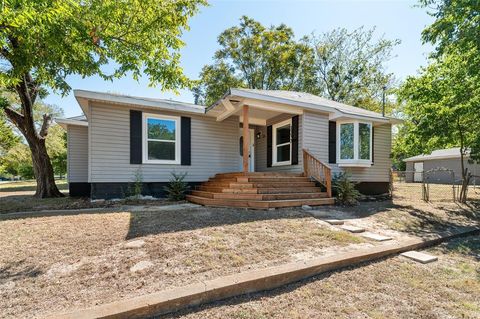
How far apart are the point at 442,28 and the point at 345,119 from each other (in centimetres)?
346

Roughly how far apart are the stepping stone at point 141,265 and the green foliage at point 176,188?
15.7 ft

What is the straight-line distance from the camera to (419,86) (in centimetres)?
905

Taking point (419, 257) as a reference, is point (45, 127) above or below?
above

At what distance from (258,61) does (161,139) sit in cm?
1588

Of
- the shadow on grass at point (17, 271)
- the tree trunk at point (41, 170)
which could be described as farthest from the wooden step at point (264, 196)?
the tree trunk at point (41, 170)

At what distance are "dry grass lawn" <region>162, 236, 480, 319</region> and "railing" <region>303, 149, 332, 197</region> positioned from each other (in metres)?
3.92

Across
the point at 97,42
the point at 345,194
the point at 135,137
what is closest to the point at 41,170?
the point at 135,137

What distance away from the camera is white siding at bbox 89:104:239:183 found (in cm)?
730

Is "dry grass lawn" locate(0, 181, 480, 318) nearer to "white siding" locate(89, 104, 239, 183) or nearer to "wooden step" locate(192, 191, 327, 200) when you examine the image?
"wooden step" locate(192, 191, 327, 200)

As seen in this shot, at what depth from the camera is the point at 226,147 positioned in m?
9.16

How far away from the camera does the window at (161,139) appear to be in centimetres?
788

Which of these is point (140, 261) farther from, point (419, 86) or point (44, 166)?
point (419, 86)

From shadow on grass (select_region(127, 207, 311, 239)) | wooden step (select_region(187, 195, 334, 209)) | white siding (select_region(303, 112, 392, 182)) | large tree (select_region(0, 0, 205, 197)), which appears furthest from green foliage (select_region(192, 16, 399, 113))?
shadow on grass (select_region(127, 207, 311, 239))

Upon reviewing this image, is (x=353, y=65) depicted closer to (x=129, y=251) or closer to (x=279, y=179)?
(x=279, y=179)
